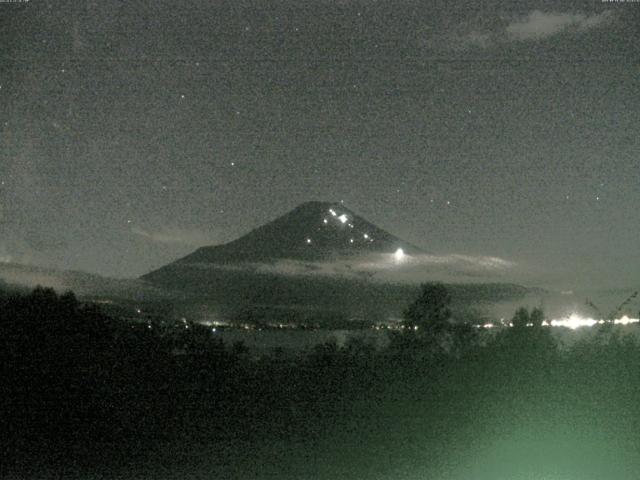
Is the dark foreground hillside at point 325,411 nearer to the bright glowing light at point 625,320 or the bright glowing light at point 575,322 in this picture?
the bright glowing light at point 625,320

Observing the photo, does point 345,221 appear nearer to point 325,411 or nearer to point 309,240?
point 309,240

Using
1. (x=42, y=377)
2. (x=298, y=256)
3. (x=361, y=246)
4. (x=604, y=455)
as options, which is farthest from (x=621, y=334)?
(x=298, y=256)

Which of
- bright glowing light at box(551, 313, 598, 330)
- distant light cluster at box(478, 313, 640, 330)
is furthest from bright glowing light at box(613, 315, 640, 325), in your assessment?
bright glowing light at box(551, 313, 598, 330)

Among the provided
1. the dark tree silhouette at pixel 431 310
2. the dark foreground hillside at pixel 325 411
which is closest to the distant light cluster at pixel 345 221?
the dark tree silhouette at pixel 431 310

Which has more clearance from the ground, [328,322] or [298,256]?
[298,256]

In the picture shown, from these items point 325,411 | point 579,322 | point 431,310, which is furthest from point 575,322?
point 431,310

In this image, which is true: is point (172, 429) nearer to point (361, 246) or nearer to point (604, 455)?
point (604, 455)
